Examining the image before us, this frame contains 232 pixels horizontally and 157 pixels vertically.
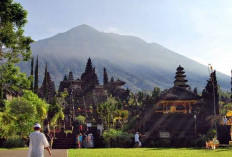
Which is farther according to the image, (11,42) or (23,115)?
(23,115)

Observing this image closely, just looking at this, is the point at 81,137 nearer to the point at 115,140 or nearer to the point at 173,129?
the point at 115,140

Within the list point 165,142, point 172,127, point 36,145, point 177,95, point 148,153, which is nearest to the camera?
point 36,145

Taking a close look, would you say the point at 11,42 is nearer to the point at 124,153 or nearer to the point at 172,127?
the point at 124,153

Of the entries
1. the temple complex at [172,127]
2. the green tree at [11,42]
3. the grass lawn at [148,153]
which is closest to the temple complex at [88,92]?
the temple complex at [172,127]

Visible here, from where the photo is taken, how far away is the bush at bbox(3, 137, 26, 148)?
22.5 metres

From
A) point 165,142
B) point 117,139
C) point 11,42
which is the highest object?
point 11,42

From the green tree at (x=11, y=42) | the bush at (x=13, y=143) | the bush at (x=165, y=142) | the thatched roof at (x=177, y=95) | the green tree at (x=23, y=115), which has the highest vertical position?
the green tree at (x=11, y=42)

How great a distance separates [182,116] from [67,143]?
10.6 metres

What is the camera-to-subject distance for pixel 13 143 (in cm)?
2270

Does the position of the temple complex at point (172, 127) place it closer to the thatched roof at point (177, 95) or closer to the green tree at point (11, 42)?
the thatched roof at point (177, 95)

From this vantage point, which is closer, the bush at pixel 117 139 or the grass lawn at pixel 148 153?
the grass lawn at pixel 148 153

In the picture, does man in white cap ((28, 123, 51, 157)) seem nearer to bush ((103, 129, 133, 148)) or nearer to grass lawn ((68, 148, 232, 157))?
grass lawn ((68, 148, 232, 157))

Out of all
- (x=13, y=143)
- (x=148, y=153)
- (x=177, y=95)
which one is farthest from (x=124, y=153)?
(x=177, y=95)

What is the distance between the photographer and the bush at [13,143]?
22.5m
